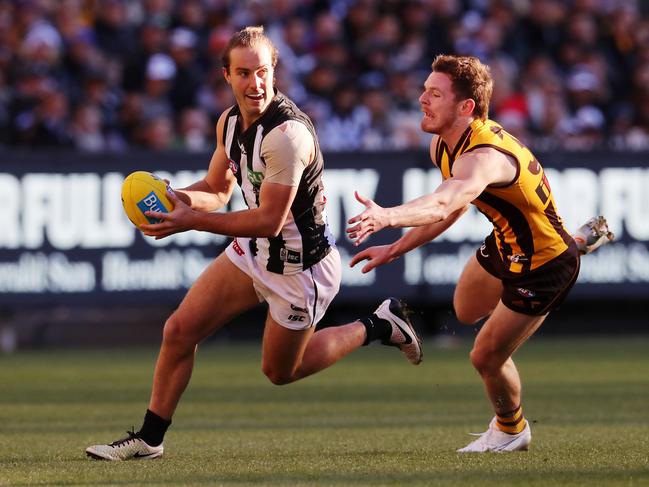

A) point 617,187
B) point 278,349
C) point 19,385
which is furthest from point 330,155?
point 278,349

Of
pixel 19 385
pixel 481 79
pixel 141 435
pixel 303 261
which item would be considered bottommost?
pixel 19 385

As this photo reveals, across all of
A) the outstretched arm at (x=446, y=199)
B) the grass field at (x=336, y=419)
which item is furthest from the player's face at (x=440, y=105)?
the grass field at (x=336, y=419)

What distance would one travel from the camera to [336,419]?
9742 mm

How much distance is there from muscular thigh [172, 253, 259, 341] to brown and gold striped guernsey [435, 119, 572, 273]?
131 cm

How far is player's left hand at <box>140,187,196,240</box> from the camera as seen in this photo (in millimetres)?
6820

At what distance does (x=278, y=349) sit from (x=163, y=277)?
8.29 metres

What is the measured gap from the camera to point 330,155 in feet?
52.2

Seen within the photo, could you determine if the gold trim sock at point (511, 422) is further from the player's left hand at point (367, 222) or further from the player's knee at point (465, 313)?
the player's left hand at point (367, 222)

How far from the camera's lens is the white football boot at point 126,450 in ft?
24.3

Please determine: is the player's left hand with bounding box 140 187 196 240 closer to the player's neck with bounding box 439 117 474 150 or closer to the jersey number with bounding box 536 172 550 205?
the player's neck with bounding box 439 117 474 150

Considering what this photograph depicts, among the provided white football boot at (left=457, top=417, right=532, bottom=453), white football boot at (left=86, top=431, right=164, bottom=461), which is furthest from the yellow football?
white football boot at (left=457, top=417, right=532, bottom=453)

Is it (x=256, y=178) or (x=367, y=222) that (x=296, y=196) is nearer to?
(x=256, y=178)

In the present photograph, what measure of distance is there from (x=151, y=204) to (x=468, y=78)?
1843 millimetres

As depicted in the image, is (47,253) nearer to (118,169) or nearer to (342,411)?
(118,169)
